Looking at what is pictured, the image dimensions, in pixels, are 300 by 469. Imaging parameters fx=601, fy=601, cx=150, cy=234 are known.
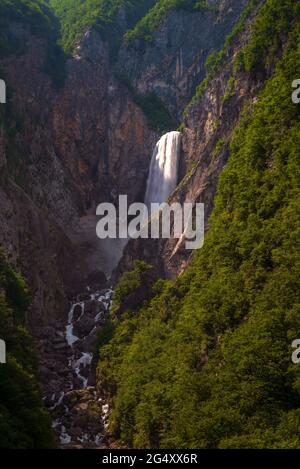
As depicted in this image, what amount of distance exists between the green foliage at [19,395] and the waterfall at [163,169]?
92.8 ft

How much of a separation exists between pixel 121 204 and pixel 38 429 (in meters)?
44.5

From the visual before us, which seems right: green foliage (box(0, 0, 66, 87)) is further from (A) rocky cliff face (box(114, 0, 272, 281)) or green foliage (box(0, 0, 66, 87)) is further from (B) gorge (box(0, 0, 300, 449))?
(A) rocky cliff face (box(114, 0, 272, 281))

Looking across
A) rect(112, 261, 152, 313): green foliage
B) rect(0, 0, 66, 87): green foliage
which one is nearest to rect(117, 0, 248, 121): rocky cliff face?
rect(0, 0, 66, 87): green foliage

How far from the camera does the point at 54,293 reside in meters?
55.3

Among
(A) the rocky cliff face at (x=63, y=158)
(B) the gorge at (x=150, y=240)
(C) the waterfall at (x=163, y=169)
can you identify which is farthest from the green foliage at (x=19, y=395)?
(C) the waterfall at (x=163, y=169)

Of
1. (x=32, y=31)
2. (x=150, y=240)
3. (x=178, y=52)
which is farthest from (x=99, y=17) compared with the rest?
(x=150, y=240)

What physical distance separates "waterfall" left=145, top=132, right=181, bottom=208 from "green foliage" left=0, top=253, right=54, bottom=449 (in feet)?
92.8

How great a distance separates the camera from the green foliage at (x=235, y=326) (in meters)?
28.9

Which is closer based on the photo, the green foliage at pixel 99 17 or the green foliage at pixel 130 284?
the green foliage at pixel 130 284

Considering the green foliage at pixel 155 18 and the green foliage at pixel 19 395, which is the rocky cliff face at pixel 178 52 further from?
the green foliage at pixel 19 395

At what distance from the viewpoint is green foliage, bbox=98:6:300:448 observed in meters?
28.9

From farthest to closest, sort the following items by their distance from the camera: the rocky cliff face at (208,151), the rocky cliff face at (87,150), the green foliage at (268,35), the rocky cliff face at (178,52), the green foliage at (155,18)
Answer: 1. the green foliage at (155,18)
2. the rocky cliff face at (178,52)
3. the rocky cliff face at (87,150)
4. the rocky cliff face at (208,151)
5. the green foliage at (268,35)

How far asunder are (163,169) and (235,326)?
3592cm

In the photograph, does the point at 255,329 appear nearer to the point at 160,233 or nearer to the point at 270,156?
the point at 270,156
